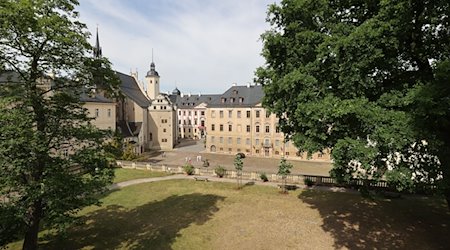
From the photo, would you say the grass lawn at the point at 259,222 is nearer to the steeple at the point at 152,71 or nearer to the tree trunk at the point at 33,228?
the tree trunk at the point at 33,228

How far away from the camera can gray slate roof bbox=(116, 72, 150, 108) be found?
56.9 meters

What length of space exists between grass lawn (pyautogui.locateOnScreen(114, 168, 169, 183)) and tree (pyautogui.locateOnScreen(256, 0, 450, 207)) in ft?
78.1

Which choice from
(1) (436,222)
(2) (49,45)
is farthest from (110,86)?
(1) (436,222)

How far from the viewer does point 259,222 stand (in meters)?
18.0

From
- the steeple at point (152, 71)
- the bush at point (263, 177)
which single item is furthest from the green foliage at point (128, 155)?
the steeple at point (152, 71)

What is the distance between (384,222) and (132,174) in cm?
2771

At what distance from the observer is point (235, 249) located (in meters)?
14.6

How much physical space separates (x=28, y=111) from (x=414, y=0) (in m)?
16.1

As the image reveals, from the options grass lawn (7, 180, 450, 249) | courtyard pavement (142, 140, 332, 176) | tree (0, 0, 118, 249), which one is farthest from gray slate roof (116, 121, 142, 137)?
tree (0, 0, 118, 249)

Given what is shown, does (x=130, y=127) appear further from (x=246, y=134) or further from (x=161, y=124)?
(x=246, y=134)

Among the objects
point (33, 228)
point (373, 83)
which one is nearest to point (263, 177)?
point (373, 83)

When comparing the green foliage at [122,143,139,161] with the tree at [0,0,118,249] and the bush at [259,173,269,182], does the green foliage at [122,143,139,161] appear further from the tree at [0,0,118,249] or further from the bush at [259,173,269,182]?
the tree at [0,0,118,249]

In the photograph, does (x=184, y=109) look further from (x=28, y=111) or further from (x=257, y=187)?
(x=28, y=111)

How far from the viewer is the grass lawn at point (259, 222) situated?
14992 millimetres
